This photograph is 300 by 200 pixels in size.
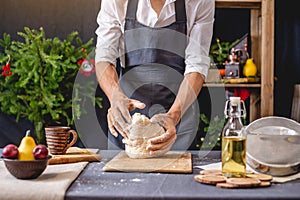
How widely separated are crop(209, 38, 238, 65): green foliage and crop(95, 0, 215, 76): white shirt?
51.9 inches

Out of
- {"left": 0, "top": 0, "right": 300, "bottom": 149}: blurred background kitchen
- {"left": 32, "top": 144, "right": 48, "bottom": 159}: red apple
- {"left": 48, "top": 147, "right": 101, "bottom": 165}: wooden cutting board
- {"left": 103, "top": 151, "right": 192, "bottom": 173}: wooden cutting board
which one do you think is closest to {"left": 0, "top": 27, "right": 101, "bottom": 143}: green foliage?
{"left": 0, "top": 0, "right": 300, "bottom": 149}: blurred background kitchen

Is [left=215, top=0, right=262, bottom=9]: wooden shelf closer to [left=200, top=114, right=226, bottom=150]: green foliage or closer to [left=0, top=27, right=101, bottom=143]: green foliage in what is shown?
[left=200, top=114, right=226, bottom=150]: green foliage

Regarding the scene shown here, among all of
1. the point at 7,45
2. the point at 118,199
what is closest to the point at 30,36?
the point at 7,45

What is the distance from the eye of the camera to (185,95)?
199 centimetres

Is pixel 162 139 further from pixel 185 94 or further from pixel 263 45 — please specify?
pixel 263 45

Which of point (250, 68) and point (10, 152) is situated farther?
point (250, 68)

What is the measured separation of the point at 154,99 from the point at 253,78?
147 centimetres

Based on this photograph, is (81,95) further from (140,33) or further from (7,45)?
(140,33)

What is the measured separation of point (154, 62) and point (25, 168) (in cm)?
101

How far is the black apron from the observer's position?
2.14 metres

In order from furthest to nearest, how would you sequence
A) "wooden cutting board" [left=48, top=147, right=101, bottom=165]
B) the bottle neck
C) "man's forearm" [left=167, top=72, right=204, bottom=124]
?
"man's forearm" [left=167, top=72, right=204, bottom=124], "wooden cutting board" [left=48, top=147, right=101, bottom=165], the bottle neck

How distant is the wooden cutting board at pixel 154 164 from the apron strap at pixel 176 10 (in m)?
0.70

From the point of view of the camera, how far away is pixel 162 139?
1.68 metres

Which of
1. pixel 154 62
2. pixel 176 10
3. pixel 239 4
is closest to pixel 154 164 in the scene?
pixel 154 62
